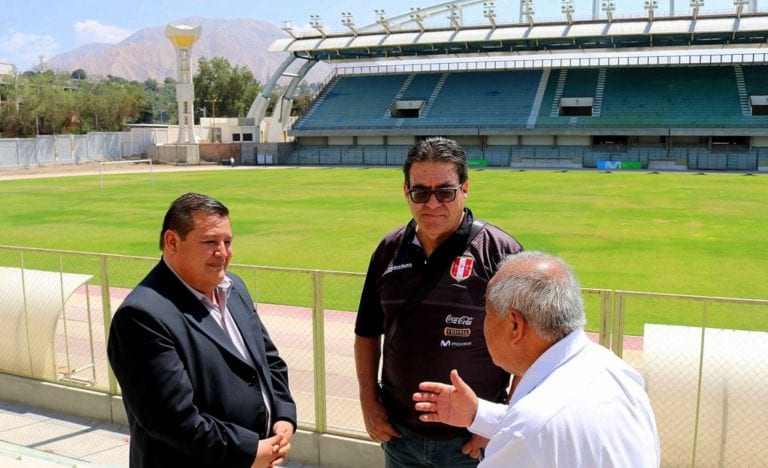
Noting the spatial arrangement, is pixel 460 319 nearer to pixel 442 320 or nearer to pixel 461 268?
pixel 442 320

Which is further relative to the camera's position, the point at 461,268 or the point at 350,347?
the point at 350,347

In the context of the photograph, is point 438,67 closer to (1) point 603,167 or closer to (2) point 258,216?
(1) point 603,167

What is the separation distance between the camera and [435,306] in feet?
10.2

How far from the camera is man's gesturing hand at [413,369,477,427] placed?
94.3 inches

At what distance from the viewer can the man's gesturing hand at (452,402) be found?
2396mm

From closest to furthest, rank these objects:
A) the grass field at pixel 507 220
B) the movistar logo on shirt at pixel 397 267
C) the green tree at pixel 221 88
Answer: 1. the movistar logo on shirt at pixel 397 267
2. the grass field at pixel 507 220
3. the green tree at pixel 221 88

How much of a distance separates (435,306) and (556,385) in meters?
1.35

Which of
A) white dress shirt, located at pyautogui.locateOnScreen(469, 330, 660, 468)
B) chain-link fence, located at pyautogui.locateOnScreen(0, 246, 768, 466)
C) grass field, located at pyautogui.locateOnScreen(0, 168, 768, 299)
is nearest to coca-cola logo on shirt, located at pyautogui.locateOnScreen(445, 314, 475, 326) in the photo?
white dress shirt, located at pyautogui.locateOnScreen(469, 330, 660, 468)

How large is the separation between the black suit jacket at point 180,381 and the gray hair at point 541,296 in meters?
A: 1.35

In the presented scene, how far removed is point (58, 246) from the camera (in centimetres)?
1638

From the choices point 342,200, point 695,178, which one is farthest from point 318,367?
point 695,178

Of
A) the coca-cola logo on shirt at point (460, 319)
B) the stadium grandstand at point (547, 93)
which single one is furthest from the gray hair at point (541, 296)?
the stadium grandstand at point (547, 93)

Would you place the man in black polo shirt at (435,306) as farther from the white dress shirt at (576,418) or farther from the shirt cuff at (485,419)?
the white dress shirt at (576,418)

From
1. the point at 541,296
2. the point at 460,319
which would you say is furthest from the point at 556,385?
the point at 460,319
